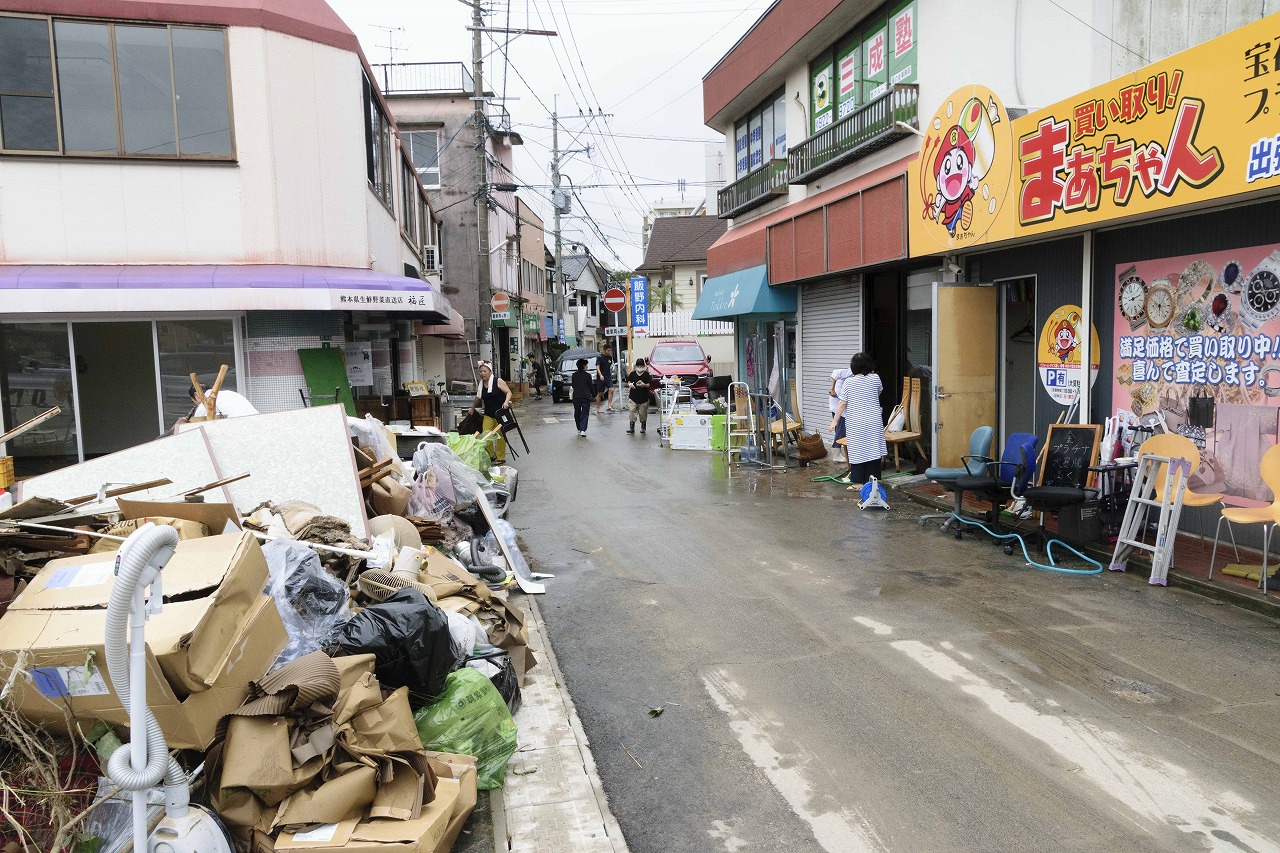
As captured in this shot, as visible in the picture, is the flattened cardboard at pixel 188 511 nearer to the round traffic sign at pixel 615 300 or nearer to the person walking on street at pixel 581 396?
the person walking on street at pixel 581 396

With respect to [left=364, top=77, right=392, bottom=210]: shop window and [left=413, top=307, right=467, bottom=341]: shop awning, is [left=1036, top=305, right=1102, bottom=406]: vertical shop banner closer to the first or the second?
[left=364, top=77, right=392, bottom=210]: shop window

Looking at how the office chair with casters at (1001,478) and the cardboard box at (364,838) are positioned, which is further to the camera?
the office chair with casters at (1001,478)

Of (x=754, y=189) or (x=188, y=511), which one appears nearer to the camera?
(x=188, y=511)

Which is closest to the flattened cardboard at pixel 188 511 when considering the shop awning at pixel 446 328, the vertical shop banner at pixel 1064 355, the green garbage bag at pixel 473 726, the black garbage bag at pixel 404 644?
the black garbage bag at pixel 404 644

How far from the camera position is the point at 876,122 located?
13258 millimetres

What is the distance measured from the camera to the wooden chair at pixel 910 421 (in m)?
13.2

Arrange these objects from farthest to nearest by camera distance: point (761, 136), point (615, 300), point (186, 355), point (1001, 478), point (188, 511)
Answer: point (615, 300)
point (761, 136)
point (186, 355)
point (1001, 478)
point (188, 511)

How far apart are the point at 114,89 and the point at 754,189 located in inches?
469

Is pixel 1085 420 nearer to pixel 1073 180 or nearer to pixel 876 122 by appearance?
pixel 1073 180

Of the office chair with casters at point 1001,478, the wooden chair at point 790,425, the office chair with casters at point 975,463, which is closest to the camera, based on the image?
the office chair with casters at point 1001,478

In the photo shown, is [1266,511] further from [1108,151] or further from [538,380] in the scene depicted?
[538,380]

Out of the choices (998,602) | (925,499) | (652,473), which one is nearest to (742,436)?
(652,473)

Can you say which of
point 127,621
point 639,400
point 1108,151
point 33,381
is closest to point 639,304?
point 639,400

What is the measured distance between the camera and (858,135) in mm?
13867
